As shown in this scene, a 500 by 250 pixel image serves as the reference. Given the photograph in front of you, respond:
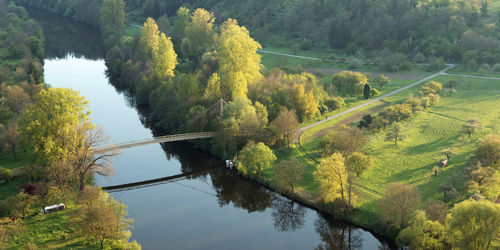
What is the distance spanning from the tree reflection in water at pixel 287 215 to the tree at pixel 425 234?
11.2m

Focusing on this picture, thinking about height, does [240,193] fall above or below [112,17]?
below

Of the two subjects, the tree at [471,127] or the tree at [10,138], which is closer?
the tree at [10,138]

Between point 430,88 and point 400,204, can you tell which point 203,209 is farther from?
point 430,88

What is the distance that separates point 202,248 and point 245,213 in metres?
7.56

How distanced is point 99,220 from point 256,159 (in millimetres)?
19161

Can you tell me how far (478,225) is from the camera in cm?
3056

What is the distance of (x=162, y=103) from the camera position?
67.2 metres

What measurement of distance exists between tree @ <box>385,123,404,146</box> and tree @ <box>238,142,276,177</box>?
16.7 meters

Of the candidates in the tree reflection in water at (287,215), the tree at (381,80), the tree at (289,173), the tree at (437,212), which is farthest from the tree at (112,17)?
the tree at (437,212)

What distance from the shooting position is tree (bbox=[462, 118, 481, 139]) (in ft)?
191

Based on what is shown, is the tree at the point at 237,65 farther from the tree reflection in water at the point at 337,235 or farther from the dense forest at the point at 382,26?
the dense forest at the point at 382,26

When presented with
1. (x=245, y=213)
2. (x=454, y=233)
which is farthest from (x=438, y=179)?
(x=245, y=213)

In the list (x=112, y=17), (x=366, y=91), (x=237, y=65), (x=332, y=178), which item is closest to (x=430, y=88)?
(x=366, y=91)

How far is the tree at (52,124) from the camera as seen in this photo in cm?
4547
